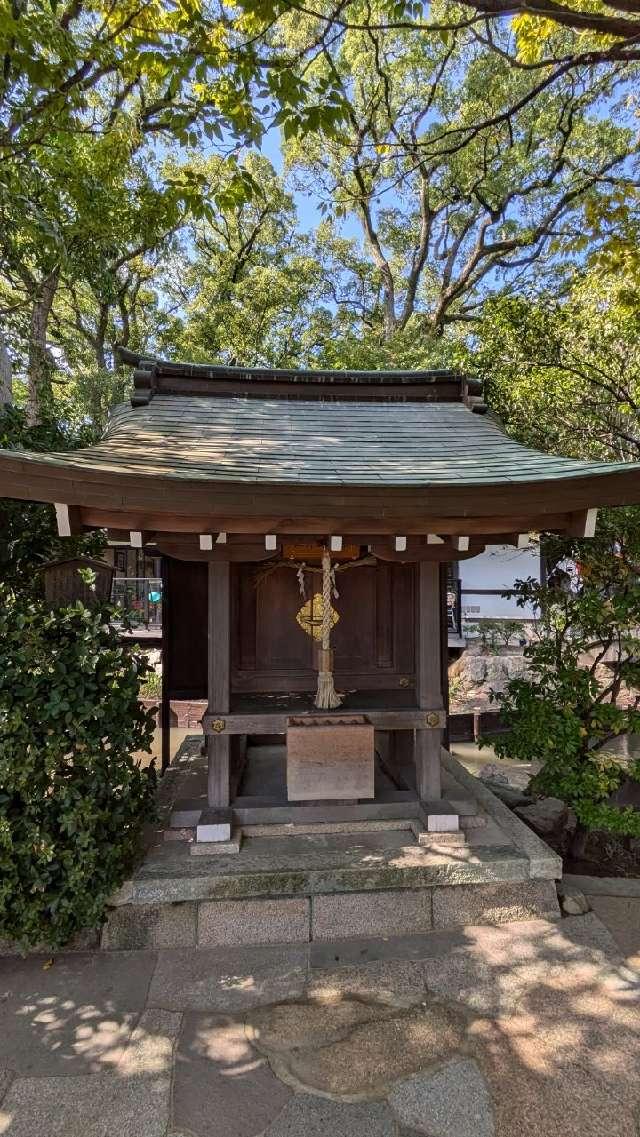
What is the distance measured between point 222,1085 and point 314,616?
2.54m

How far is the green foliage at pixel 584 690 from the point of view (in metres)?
4.14

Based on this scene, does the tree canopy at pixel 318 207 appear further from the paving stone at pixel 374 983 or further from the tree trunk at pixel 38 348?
the paving stone at pixel 374 983

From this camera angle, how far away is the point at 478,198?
13.6 meters

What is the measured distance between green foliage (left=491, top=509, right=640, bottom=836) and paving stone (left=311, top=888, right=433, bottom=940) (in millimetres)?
1544

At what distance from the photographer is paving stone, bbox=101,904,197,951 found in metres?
3.20

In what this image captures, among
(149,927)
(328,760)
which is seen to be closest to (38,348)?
(328,760)

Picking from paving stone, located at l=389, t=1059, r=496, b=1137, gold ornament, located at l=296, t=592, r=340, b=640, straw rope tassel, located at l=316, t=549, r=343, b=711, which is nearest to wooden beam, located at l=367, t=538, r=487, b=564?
straw rope tassel, located at l=316, t=549, r=343, b=711

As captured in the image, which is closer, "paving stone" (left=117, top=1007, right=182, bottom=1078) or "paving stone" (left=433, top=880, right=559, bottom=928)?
"paving stone" (left=117, top=1007, right=182, bottom=1078)

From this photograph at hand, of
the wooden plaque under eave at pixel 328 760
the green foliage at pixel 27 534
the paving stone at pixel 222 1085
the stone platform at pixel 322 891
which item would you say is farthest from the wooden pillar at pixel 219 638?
the paving stone at pixel 222 1085

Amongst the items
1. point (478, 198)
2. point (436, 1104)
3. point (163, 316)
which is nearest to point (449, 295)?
point (478, 198)

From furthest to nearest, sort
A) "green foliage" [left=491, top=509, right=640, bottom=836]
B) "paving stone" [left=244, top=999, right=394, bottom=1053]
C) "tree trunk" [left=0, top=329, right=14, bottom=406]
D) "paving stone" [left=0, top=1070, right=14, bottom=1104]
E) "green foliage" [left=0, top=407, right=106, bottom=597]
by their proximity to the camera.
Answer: "tree trunk" [left=0, top=329, right=14, bottom=406], "green foliage" [left=0, top=407, right=106, bottom=597], "green foliage" [left=491, top=509, right=640, bottom=836], "paving stone" [left=244, top=999, right=394, bottom=1053], "paving stone" [left=0, top=1070, right=14, bottom=1104]

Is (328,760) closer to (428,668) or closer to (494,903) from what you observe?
(428,668)

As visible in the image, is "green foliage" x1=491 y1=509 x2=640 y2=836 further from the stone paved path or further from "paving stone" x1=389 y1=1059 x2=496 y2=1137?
"paving stone" x1=389 y1=1059 x2=496 y2=1137

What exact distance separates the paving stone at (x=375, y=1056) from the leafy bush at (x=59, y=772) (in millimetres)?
1370
